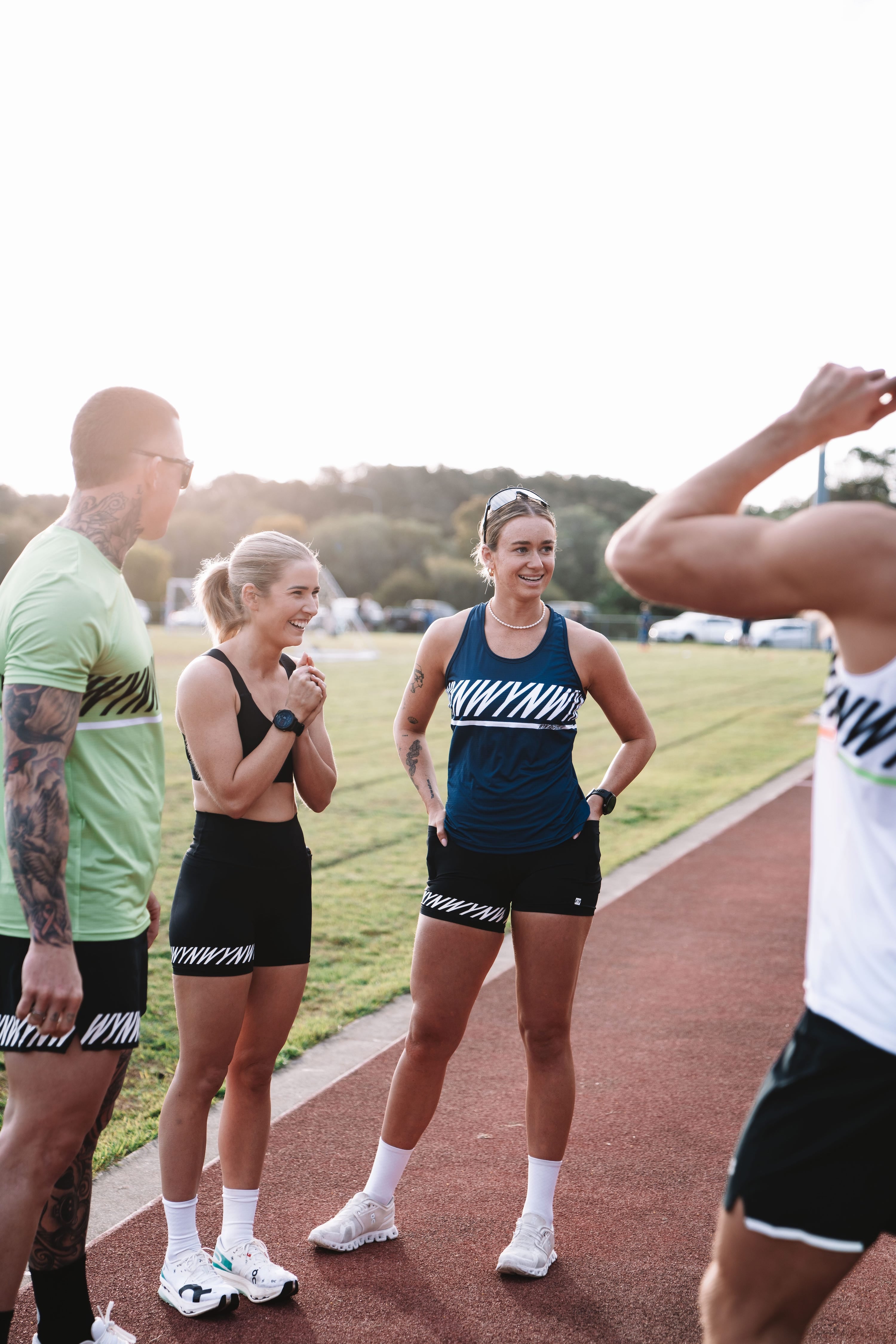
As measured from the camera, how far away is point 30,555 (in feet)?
7.95

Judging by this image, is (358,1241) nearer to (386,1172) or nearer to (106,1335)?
(386,1172)

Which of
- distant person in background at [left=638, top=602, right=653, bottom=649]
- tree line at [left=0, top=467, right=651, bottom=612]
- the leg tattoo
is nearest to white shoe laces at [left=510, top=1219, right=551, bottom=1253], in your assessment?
the leg tattoo

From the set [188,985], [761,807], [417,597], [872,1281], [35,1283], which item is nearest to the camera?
[35,1283]

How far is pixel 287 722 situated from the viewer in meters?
3.10

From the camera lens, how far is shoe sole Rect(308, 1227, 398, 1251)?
3.36m

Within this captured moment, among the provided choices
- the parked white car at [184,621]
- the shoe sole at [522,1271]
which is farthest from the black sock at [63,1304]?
the parked white car at [184,621]

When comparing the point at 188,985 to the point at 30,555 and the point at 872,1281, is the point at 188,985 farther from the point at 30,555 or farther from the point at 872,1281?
the point at 872,1281

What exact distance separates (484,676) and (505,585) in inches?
12.1

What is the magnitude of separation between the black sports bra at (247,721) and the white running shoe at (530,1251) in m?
1.56

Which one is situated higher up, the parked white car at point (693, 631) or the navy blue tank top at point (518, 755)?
the navy blue tank top at point (518, 755)

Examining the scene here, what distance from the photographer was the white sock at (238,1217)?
3.17m

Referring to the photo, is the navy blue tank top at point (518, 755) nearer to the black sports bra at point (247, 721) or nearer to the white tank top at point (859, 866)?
the black sports bra at point (247, 721)

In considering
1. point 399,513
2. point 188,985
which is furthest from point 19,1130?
point 399,513

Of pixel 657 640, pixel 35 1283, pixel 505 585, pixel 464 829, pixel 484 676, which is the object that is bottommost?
pixel 657 640
